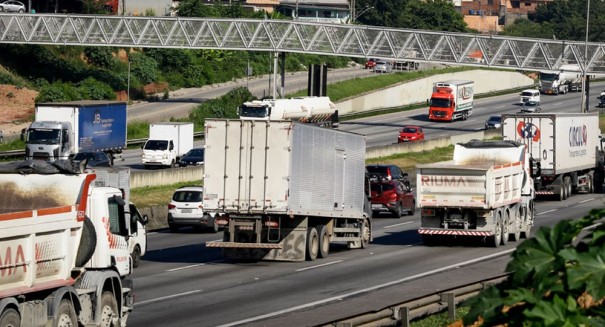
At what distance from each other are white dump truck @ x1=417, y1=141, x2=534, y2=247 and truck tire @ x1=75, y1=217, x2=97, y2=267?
18568mm

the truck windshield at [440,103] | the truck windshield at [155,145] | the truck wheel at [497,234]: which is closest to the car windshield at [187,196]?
the truck wheel at [497,234]

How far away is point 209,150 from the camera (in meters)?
32.3

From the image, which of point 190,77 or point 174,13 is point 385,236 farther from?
point 174,13

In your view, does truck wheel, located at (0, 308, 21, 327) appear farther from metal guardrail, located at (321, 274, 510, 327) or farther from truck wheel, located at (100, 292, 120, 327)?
metal guardrail, located at (321, 274, 510, 327)

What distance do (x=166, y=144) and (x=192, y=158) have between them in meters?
3.71

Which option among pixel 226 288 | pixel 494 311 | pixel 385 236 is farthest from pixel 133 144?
pixel 494 311

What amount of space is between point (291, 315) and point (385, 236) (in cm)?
1881

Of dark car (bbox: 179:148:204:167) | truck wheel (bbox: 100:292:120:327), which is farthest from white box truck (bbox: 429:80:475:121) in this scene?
truck wheel (bbox: 100:292:120:327)

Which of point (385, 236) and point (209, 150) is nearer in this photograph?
point (209, 150)

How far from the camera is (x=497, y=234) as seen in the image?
37375 mm

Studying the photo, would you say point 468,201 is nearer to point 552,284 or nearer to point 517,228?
point 517,228

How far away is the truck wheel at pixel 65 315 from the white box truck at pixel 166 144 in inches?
1990

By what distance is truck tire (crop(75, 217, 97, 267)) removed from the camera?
1833 cm

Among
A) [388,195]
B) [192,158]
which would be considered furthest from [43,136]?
[388,195]
